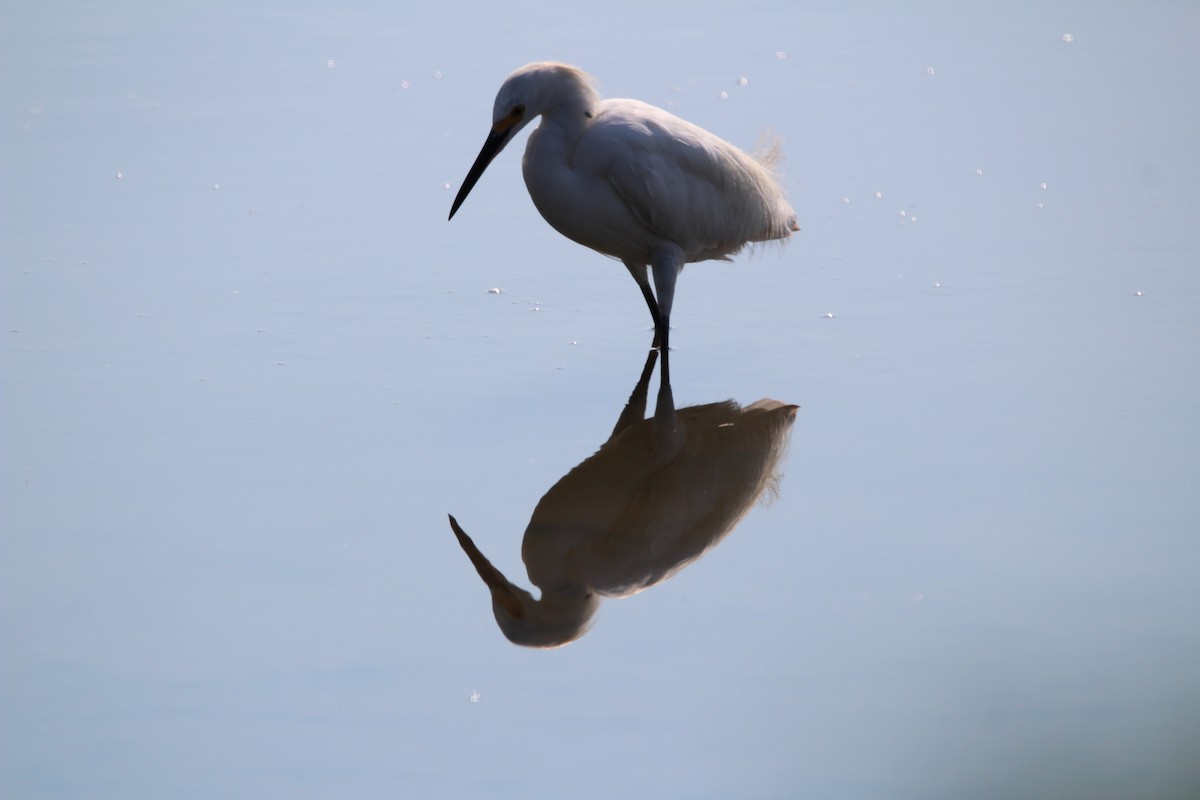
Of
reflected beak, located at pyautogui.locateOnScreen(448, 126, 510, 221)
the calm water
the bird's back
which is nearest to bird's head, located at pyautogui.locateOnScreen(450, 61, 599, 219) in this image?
reflected beak, located at pyautogui.locateOnScreen(448, 126, 510, 221)

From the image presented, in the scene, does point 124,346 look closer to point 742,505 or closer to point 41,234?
point 41,234

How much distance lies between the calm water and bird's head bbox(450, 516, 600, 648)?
43 mm

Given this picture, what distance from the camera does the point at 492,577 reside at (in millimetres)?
3312

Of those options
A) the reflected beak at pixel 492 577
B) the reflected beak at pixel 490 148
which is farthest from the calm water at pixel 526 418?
the reflected beak at pixel 490 148

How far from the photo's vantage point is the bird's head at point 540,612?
3.06 meters

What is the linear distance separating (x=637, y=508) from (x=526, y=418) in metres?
0.67

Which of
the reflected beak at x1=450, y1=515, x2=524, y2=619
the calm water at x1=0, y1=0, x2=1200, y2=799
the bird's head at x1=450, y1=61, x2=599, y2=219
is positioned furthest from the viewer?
the bird's head at x1=450, y1=61, x2=599, y2=219

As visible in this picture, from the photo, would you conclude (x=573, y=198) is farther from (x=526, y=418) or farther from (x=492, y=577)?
(x=492, y=577)

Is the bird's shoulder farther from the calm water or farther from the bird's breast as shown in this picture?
the calm water

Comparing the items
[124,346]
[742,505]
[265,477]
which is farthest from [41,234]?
[742,505]

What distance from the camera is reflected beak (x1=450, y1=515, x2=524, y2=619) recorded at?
319cm

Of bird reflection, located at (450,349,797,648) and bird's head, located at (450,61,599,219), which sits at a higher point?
bird's head, located at (450,61,599,219)

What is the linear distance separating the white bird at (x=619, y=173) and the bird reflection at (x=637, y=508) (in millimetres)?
536

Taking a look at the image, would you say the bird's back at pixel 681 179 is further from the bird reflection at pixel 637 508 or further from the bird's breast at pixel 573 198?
the bird reflection at pixel 637 508
